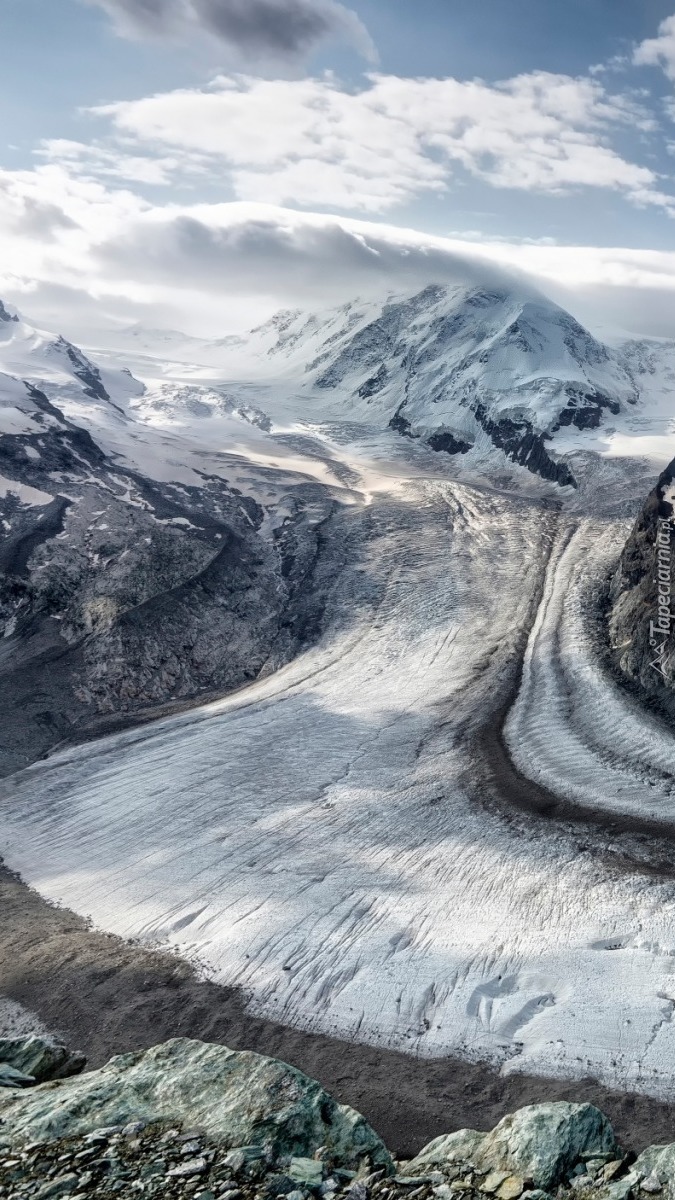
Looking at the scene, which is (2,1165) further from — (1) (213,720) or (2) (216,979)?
(1) (213,720)

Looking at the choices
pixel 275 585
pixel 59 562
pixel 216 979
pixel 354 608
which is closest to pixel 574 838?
pixel 216 979

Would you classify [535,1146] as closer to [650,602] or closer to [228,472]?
[650,602]

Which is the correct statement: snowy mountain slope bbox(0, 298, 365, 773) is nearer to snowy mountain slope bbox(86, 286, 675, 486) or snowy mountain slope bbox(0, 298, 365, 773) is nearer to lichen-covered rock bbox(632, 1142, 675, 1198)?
lichen-covered rock bbox(632, 1142, 675, 1198)

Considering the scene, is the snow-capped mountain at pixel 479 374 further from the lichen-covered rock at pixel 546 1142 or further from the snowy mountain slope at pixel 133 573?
the lichen-covered rock at pixel 546 1142

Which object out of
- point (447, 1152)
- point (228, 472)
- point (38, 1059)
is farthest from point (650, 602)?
point (228, 472)

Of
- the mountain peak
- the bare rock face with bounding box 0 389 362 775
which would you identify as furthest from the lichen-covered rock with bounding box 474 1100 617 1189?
the mountain peak

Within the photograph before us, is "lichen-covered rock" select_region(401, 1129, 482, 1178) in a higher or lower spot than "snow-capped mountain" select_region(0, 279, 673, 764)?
lower
